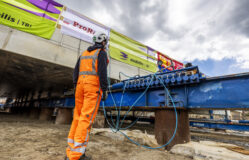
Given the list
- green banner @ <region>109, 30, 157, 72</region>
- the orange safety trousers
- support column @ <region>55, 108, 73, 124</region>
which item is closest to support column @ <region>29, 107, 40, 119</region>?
support column @ <region>55, 108, 73, 124</region>

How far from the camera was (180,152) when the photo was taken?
262 centimetres

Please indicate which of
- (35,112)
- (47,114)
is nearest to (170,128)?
(47,114)

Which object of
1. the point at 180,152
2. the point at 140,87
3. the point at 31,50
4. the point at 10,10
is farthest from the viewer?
the point at 31,50

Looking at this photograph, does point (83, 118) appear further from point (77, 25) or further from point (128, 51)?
point (128, 51)

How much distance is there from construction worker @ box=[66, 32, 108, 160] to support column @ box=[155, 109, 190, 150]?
1.77 meters

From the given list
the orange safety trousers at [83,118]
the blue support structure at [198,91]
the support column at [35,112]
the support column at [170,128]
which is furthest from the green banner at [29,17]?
the support column at [35,112]

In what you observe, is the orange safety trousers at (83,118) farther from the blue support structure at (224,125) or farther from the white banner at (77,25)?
the blue support structure at (224,125)

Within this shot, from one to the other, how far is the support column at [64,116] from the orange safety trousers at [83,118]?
5.98 m

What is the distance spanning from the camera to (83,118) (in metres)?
1.98

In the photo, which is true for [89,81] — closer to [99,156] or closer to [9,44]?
[99,156]

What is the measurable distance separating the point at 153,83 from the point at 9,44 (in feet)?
17.6

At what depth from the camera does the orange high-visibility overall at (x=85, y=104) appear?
6.06 ft

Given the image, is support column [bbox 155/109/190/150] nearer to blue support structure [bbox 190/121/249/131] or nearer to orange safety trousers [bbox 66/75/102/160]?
orange safety trousers [bbox 66/75/102/160]

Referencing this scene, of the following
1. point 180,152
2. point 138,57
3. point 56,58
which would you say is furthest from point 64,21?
point 180,152
